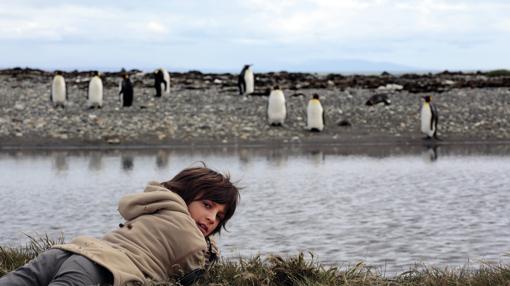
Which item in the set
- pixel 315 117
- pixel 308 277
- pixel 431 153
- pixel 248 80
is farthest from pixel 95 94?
pixel 308 277

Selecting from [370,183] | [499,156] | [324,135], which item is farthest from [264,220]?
[324,135]

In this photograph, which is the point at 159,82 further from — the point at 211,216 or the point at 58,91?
the point at 211,216

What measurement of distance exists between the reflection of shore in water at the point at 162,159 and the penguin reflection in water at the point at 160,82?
6.59 m

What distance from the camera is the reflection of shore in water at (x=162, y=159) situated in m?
16.3

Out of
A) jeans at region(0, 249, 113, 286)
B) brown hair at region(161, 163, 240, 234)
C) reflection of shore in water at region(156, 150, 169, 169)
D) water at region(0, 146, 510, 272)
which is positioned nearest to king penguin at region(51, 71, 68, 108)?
water at region(0, 146, 510, 272)

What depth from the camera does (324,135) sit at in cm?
2175

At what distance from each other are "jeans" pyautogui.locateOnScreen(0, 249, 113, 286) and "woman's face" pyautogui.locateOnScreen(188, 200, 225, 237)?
548mm

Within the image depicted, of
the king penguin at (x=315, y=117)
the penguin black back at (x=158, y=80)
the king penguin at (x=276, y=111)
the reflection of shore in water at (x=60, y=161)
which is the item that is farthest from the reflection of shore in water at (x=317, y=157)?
the penguin black back at (x=158, y=80)

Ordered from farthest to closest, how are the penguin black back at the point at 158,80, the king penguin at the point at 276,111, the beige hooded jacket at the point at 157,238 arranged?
the penguin black back at the point at 158,80, the king penguin at the point at 276,111, the beige hooded jacket at the point at 157,238

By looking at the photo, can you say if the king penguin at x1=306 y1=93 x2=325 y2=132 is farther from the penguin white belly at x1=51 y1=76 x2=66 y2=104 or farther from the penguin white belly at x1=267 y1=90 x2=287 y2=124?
A: the penguin white belly at x1=51 y1=76 x2=66 y2=104

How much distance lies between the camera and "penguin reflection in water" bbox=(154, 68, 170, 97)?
26.0 m

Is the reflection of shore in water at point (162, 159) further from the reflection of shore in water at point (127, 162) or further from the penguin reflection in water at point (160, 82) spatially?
the penguin reflection in water at point (160, 82)

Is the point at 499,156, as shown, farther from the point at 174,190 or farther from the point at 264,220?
the point at 174,190

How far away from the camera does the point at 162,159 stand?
58.0 ft
